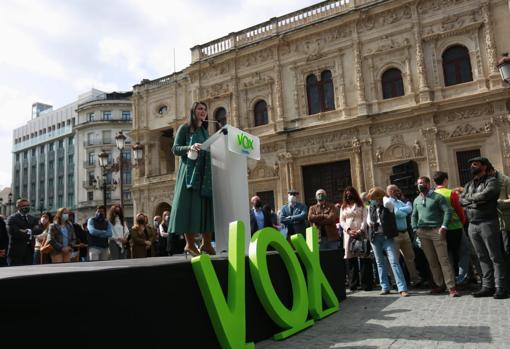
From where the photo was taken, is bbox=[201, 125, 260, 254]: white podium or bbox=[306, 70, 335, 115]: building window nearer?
bbox=[201, 125, 260, 254]: white podium

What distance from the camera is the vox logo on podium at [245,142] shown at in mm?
4348

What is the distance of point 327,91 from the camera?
67.9ft

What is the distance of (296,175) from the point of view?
20.8 metres

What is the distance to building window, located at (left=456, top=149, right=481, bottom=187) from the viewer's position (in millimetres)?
17011

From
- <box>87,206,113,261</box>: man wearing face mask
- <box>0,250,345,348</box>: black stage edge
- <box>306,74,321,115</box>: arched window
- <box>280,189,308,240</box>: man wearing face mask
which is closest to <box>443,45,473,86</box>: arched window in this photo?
<box>306,74,321,115</box>: arched window

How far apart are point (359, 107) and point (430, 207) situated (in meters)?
13.9

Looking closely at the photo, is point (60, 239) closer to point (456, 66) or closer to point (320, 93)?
point (320, 93)

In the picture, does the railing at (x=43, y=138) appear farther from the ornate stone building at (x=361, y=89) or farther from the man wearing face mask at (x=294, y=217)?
the man wearing face mask at (x=294, y=217)

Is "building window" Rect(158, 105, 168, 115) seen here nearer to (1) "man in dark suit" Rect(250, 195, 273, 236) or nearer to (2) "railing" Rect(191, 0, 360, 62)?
(2) "railing" Rect(191, 0, 360, 62)

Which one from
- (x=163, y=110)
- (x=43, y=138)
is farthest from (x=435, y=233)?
(x=43, y=138)

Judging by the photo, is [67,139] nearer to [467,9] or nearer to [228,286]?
[467,9]

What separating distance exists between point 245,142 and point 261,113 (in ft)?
60.5

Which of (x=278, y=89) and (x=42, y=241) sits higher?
(x=278, y=89)

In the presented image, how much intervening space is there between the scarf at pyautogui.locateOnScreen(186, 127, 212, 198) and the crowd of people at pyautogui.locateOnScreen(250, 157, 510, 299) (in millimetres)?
3245
